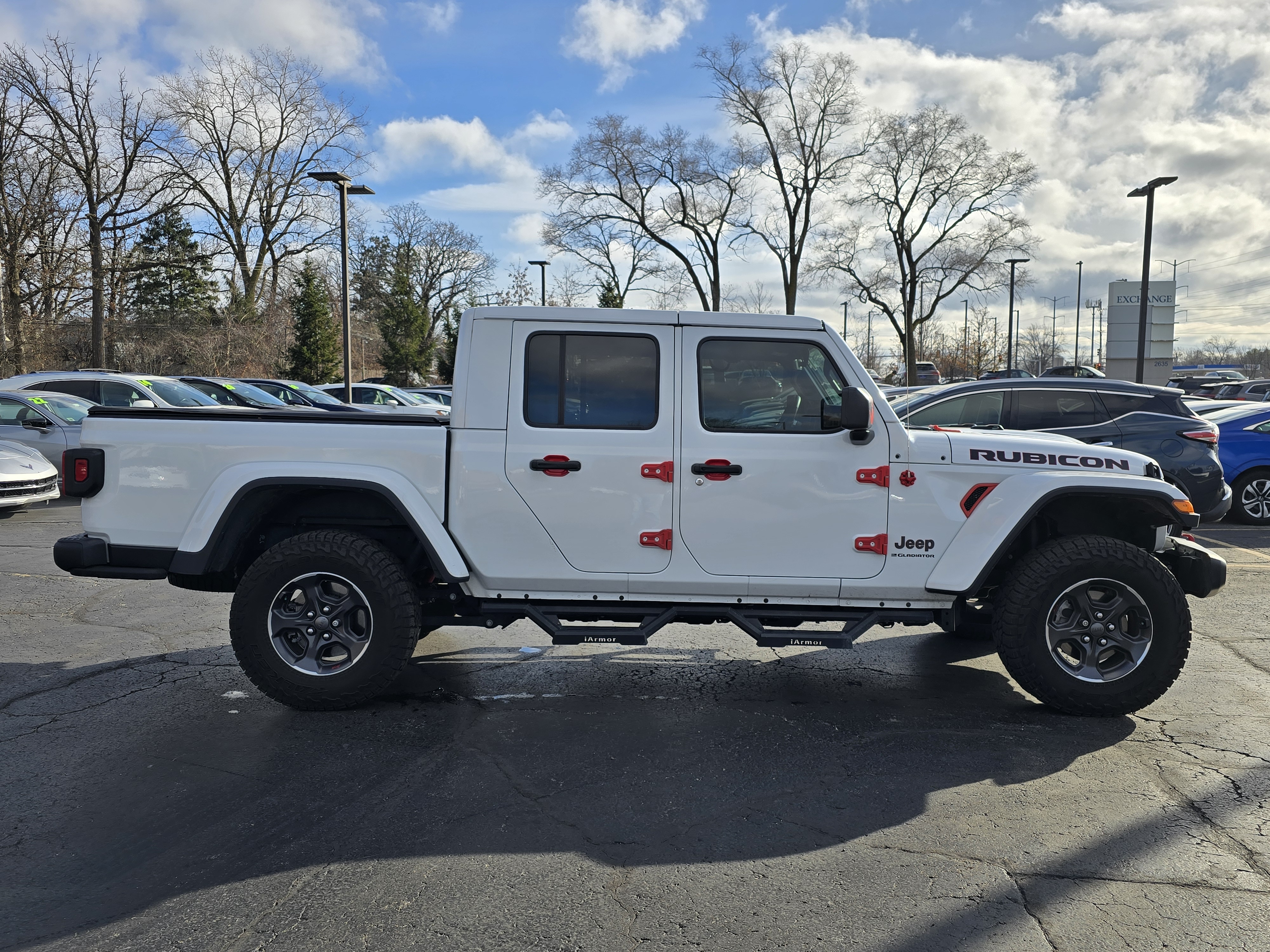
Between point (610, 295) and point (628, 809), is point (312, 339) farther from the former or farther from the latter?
point (628, 809)

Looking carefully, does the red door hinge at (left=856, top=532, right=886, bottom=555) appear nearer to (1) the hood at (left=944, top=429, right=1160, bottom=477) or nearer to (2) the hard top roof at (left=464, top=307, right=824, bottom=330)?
(1) the hood at (left=944, top=429, right=1160, bottom=477)

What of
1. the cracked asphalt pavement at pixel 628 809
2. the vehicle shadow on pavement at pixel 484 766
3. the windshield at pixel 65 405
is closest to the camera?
the cracked asphalt pavement at pixel 628 809

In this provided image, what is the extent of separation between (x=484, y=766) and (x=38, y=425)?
1183 centimetres

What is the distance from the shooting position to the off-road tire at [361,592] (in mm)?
4531

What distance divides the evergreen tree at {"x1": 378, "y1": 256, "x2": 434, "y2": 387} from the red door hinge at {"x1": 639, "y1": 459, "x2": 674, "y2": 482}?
46.4m

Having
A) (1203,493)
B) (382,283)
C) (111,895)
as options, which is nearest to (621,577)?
(111,895)

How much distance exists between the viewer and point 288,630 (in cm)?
463

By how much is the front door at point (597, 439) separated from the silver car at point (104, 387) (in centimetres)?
1172

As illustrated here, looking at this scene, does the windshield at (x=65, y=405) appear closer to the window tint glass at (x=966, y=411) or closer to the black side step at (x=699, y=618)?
the black side step at (x=699, y=618)

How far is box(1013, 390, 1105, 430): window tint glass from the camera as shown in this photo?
32.3 ft

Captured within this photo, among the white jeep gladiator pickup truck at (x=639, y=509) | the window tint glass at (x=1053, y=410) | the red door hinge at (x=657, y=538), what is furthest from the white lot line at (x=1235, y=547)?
the red door hinge at (x=657, y=538)

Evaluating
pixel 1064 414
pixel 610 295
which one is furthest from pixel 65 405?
pixel 610 295

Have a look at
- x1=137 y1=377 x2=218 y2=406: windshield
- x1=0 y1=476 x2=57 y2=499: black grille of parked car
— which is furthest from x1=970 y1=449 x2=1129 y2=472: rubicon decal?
x1=137 y1=377 x2=218 y2=406: windshield

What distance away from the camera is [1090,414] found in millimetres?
9922
